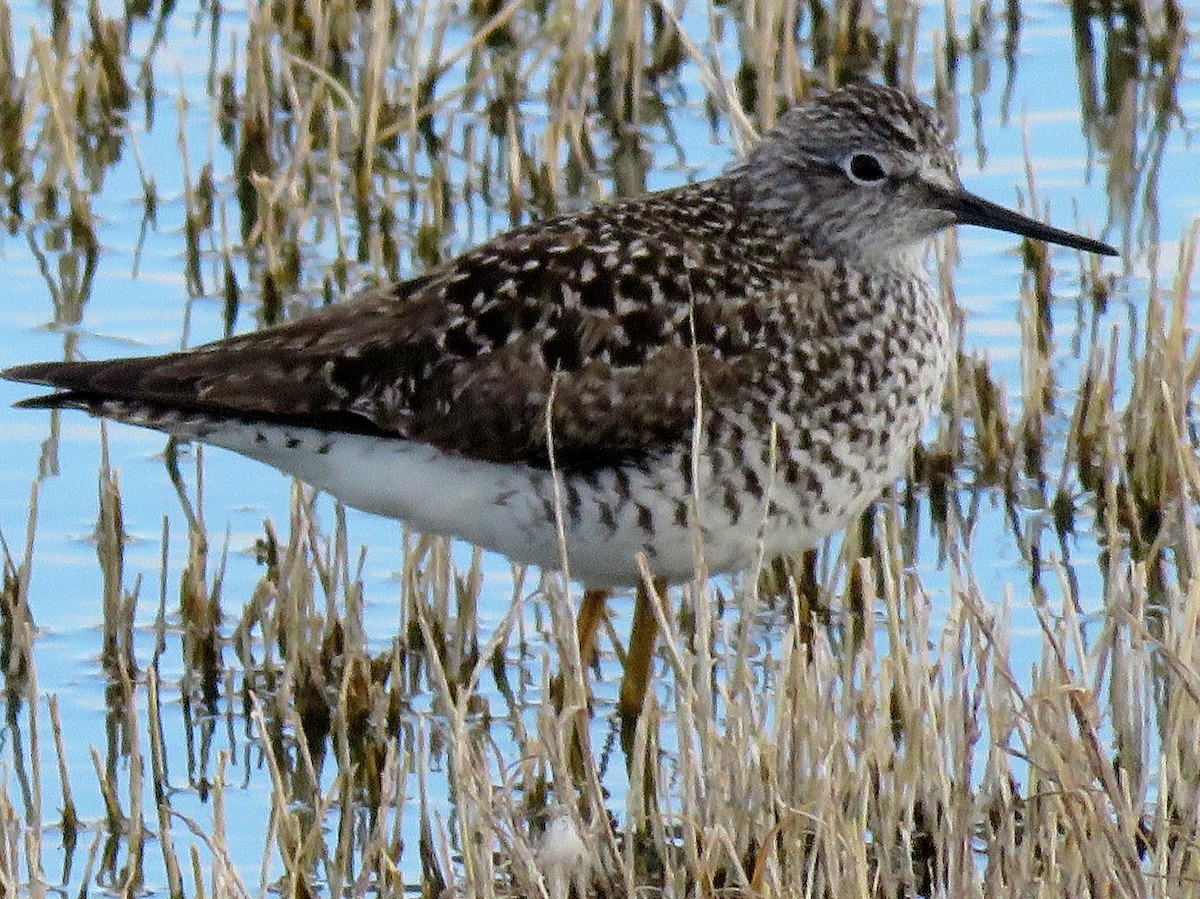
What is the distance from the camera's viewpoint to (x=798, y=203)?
7.80 meters

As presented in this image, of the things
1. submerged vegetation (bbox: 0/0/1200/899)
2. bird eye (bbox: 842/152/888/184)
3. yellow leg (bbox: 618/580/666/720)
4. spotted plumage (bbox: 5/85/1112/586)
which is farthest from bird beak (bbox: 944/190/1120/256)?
yellow leg (bbox: 618/580/666/720)

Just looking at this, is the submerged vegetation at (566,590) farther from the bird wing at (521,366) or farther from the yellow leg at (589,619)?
the bird wing at (521,366)

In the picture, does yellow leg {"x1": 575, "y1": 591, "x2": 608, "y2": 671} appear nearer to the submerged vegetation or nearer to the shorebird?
the submerged vegetation

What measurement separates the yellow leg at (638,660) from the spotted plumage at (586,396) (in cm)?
18

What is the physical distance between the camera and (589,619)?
783 centimetres

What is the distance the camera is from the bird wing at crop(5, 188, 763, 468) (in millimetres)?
7203

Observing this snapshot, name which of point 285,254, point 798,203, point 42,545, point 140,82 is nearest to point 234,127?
point 140,82

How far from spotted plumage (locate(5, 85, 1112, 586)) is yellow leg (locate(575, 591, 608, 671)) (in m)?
0.41

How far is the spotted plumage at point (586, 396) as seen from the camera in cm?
716

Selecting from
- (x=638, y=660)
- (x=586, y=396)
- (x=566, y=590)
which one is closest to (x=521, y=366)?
(x=586, y=396)

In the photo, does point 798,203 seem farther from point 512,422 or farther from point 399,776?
point 399,776

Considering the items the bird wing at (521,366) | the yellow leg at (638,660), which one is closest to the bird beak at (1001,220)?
the bird wing at (521,366)

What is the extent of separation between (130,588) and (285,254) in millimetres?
2053

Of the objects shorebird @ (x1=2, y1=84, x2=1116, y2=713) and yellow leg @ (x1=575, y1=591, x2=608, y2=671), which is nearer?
shorebird @ (x1=2, y1=84, x2=1116, y2=713)
